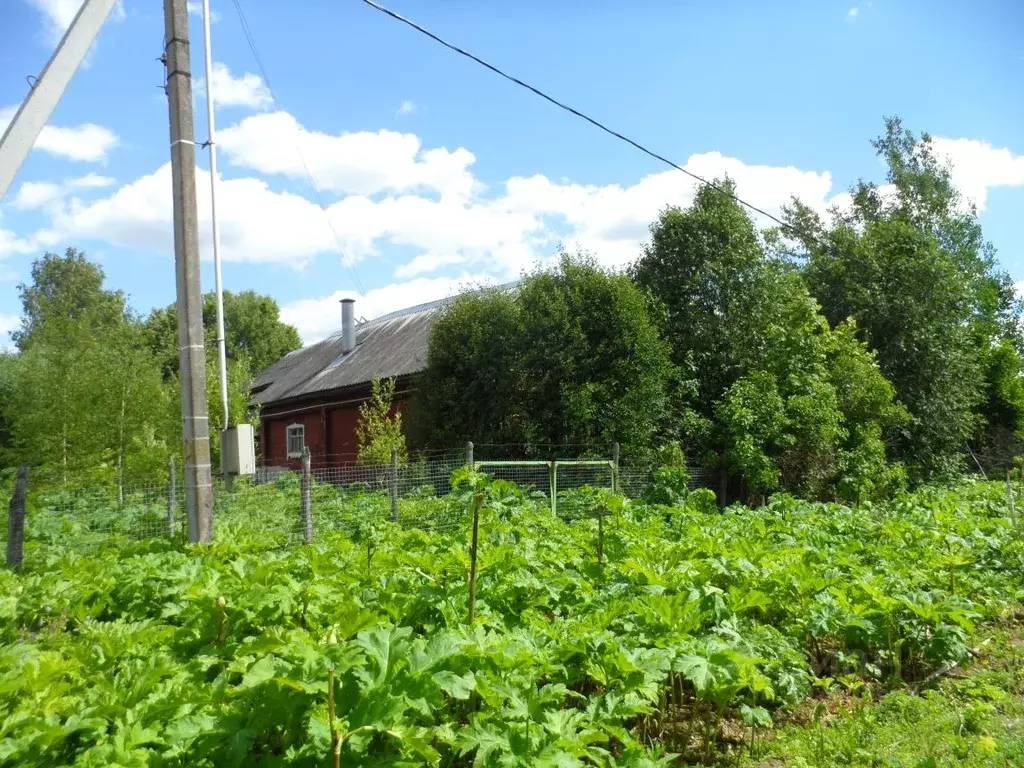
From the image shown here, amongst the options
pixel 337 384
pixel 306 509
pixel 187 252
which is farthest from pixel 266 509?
pixel 337 384

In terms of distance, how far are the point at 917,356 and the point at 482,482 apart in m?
18.9

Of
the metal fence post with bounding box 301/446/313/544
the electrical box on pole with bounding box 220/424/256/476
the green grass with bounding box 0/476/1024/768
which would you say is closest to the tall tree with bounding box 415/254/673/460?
the metal fence post with bounding box 301/446/313/544

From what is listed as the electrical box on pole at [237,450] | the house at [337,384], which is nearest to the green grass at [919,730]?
the electrical box on pole at [237,450]

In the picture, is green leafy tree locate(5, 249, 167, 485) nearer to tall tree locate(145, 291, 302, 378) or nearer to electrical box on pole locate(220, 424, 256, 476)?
electrical box on pole locate(220, 424, 256, 476)

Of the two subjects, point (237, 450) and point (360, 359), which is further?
point (360, 359)

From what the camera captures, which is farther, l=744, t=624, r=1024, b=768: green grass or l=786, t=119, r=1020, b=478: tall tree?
l=786, t=119, r=1020, b=478: tall tree

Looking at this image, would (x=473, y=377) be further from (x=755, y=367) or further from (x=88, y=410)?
(x=88, y=410)

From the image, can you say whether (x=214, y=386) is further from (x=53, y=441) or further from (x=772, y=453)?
(x=772, y=453)

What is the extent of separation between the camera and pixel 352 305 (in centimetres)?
3148

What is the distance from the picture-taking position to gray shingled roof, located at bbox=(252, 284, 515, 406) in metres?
24.3

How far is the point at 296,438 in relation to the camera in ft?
97.5

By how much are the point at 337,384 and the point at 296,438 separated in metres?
4.64

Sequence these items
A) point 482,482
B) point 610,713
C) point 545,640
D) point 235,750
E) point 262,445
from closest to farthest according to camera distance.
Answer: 1. point 235,750
2. point 610,713
3. point 545,640
4. point 482,482
5. point 262,445

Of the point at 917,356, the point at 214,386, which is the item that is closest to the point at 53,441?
the point at 214,386
